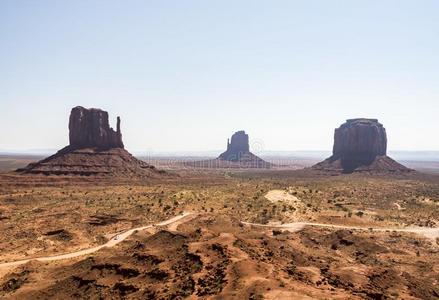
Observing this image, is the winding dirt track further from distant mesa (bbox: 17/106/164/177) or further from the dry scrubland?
distant mesa (bbox: 17/106/164/177)

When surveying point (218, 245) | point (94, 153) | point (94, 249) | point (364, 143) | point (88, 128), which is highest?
point (88, 128)

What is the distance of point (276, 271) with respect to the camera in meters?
30.8

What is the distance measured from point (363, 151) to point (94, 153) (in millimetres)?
130049

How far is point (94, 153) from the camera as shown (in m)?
131

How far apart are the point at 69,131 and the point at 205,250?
371ft

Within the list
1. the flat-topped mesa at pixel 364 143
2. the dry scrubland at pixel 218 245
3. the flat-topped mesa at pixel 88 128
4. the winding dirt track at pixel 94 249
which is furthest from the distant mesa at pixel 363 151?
the winding dirt track at pixel 94 249

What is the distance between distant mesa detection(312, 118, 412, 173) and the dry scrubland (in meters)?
82.8

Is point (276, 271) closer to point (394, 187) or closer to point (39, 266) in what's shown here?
point (39, 266)

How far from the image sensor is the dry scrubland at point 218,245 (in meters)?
29.8

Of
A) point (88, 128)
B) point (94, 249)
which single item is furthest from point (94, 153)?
point (94, 249)

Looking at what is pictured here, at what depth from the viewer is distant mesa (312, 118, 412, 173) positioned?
18212 cm

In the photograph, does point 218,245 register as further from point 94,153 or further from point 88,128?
point 88,128

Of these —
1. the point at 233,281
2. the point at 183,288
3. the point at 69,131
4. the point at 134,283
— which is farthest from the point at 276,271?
the point at 69,131

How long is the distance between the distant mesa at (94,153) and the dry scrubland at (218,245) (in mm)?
20895
